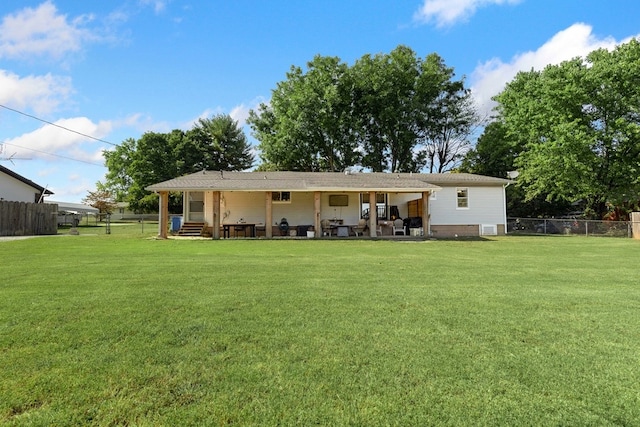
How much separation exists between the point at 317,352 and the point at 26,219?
2447cm

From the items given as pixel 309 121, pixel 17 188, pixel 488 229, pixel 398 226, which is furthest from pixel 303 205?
pixel 17 188

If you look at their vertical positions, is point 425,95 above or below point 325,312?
above

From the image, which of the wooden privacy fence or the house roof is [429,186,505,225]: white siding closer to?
the house roof

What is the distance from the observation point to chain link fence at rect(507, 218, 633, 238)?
21.2 meters

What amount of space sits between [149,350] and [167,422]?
4.15 ft

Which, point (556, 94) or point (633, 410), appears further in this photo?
point (556, 94)

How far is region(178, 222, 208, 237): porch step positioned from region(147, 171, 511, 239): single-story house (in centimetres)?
22

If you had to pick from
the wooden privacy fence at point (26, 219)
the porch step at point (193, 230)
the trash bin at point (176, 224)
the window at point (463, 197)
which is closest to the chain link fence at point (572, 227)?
the window at point (463, 197)

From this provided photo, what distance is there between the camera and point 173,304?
16.2 feet

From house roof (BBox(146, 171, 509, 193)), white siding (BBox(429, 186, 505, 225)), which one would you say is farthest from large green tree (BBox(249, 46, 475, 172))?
white siding (BBox(429, 186, 505, 225))

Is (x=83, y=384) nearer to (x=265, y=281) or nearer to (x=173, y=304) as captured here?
(x=173, y=304)

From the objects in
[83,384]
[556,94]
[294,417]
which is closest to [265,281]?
[83,384]

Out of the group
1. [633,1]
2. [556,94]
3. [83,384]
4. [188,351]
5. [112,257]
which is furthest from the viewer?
[556,94]

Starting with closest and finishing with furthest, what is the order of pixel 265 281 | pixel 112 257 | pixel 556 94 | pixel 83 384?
pixel 83 384, pixel 265 281, pixel 112 257, pixel 556 94
